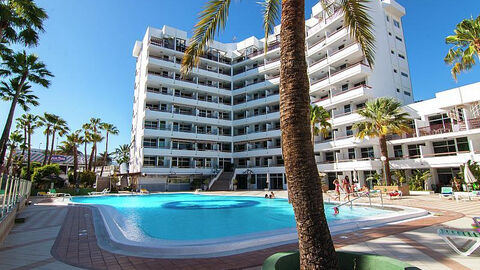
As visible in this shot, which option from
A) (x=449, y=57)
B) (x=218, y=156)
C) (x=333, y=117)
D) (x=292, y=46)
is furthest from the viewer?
(x=218, y=156)

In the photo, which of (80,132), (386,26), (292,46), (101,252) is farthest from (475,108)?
(80,132)

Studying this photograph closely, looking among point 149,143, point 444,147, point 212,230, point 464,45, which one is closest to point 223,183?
point 149,143

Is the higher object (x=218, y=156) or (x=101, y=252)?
(x=218, y=156)

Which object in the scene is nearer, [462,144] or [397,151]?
[462,144]

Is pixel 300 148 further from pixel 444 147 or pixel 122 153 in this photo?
pixel 122 153

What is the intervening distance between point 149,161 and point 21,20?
22601 millimetres

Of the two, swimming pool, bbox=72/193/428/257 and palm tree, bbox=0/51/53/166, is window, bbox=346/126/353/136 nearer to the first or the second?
swimming pool, bbox=72/193/428/257

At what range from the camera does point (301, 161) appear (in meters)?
3.05

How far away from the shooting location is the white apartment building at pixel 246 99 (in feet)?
100

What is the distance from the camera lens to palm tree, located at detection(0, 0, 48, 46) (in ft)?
45.1

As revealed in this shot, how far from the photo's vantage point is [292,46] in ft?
11.4

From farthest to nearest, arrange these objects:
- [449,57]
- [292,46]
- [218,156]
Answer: [218,156] → [449,57] → [292,46]

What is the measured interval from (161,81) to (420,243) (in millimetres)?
36844

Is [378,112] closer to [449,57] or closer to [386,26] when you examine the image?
[449,57]
